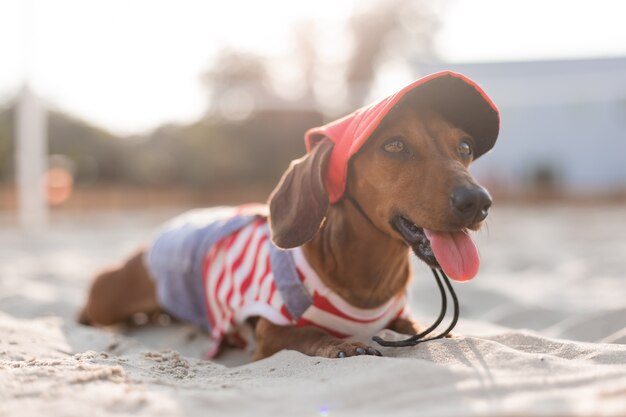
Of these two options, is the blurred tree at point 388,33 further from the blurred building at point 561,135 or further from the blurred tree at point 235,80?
the blurred building at point 561,135

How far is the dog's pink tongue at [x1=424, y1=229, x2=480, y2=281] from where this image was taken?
6.93ft

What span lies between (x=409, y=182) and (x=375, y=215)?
0.65ft

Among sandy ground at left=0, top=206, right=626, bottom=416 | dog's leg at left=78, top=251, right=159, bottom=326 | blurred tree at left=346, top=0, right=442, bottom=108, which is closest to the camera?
sandy ground at left=0, top=206, right=626, bottom=416

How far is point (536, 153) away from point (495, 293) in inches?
696

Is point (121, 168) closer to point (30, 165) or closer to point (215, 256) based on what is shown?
point (30, 165)

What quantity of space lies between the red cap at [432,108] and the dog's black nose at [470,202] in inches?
14.5

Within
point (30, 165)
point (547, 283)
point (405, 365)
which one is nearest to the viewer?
point (405, 365)

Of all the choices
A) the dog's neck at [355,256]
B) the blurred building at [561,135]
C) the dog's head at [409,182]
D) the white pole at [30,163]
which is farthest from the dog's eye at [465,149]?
the blurred building at [561,135]

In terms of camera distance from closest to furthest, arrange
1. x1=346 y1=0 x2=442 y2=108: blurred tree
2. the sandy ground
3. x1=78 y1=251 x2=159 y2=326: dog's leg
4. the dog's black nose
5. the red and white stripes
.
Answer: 1. the sandy ground
2. the dog's black nose
3. the red and white stripes
4. x1=78 y1=251 x2=159 y2=326: dog's leg
5. x1=346 y1=0 x2=442 y2=108: blurred tree

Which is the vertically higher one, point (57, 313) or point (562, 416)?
point (562, 416)

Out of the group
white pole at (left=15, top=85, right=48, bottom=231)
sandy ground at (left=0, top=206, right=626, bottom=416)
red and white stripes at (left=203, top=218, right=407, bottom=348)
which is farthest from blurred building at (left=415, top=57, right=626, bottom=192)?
red and white stripes at (left=203, top=218, right=407, bottom=348)

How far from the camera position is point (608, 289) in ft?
12.9

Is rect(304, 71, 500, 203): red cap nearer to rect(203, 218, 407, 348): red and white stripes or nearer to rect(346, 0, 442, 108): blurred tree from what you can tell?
rect(203, 218, 407, 348): red and white stripes

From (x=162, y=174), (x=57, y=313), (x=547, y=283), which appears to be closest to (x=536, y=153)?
(x=162, y=174)
